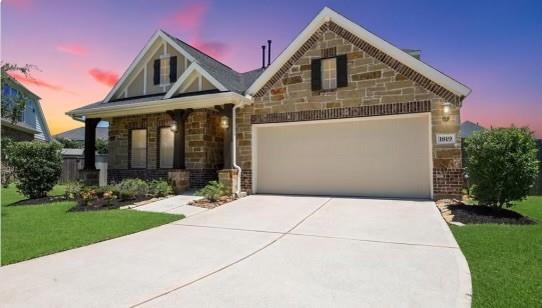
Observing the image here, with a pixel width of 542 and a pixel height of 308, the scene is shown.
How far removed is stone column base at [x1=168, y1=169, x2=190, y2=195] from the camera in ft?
37.2

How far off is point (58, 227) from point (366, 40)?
10156mm

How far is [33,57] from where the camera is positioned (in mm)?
10242

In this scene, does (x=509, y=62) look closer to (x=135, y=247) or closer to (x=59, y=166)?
(x=135, y=247)

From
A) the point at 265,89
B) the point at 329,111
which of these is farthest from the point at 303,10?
the point at 329,111

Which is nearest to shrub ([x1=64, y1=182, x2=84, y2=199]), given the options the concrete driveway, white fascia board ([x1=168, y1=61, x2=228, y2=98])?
white fascia board ([x1=168, y1=61, x2=228, y2=98])

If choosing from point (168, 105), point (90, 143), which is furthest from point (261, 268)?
point (90, 143)

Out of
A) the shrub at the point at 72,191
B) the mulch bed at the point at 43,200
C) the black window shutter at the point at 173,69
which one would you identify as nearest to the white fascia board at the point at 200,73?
the black window shutter at the point at 173,69

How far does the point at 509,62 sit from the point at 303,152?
8.60 meters

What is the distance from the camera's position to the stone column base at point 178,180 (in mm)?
11336

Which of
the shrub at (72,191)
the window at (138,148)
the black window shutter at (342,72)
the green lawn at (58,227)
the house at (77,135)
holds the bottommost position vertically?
the green lawn at (58,227)

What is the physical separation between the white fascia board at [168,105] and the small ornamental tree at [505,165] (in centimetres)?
755

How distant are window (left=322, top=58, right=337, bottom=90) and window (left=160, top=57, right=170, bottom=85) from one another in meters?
7.57

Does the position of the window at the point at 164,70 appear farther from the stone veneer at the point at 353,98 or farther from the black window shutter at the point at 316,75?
the black window shutter at the point at 316,75

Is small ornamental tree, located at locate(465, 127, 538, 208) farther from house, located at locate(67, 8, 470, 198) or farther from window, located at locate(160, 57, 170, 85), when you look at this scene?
window, located at locate(160, 57, 170, 85)
